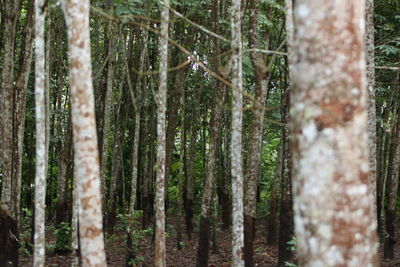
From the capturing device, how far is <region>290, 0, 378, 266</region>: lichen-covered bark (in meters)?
2.73

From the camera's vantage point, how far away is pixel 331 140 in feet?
8.99

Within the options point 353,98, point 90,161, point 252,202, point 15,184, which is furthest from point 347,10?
point 15,184

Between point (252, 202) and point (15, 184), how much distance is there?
4868mm

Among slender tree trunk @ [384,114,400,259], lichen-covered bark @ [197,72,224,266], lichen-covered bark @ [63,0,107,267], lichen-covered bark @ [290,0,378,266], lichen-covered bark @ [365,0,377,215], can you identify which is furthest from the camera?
slender tree trunk @ [384,114,400,259]

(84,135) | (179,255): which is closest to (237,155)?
(84,135)

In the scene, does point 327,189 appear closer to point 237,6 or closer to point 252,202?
point 237,6

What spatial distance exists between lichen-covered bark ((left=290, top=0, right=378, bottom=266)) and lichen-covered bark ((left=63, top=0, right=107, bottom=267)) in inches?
113

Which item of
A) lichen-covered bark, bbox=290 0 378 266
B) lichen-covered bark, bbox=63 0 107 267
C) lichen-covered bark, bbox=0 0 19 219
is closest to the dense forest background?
lichen-covered bark, bbox=0 0 19 219

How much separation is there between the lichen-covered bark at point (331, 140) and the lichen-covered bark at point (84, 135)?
2878mm

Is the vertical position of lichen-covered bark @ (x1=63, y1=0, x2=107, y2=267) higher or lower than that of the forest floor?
higher

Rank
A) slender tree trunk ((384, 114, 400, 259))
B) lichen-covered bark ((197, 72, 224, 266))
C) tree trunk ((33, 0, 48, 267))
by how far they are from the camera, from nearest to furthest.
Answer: tree trunk ((33, 0, 48, 267))
lichen-covered bark ((197, 72, 224, 266))
slender tree trunk ((384, 114, 400, 259))

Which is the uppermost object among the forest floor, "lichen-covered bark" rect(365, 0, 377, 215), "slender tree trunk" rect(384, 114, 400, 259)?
"lichen-covered bark" rect(365, 0, 377, 215)

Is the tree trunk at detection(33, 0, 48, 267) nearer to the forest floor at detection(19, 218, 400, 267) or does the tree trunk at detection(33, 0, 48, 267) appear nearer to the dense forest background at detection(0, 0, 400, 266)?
the dense forest background at detection(0, 0, 400, 266)

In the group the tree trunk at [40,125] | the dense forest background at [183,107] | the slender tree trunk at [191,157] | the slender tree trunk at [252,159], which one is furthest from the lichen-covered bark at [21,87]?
the slender tree trunk at [191,157]
